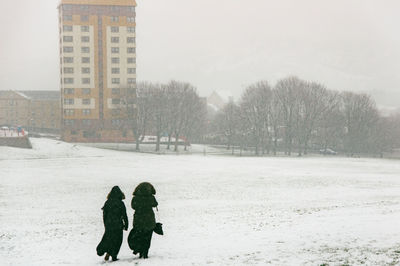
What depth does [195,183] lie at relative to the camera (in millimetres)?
41781

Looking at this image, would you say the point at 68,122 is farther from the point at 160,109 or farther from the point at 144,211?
the point at 144,211

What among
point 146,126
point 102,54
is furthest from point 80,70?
point 146,126

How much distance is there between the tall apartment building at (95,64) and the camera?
11281 cm

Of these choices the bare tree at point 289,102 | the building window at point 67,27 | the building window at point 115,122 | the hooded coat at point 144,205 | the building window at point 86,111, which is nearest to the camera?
the hooded coat at point 144,205

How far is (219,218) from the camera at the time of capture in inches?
886

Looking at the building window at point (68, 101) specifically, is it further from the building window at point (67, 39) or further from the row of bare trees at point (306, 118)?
the row of bare trees at point (306, 118)

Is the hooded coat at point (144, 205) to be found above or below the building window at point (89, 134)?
below

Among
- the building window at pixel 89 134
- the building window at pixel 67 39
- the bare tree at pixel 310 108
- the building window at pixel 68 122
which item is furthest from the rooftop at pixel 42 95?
the bare tree at pixel 310 108

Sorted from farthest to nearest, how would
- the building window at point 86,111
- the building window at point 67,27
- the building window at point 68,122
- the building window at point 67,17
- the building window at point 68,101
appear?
the building window at point 86,111 < the building window at point 68,101 < the building window at point 68,122 < the building window at point 67,27 < the building window at point 67,17

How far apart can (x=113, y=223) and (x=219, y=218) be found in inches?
393

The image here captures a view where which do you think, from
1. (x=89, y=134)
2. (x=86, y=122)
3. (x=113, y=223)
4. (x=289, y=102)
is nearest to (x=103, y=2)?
(x=86, y=122)

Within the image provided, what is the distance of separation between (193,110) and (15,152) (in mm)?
41514

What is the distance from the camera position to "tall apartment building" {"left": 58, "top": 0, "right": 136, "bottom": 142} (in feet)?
370

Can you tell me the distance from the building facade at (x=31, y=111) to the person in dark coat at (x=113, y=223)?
139597 mm
